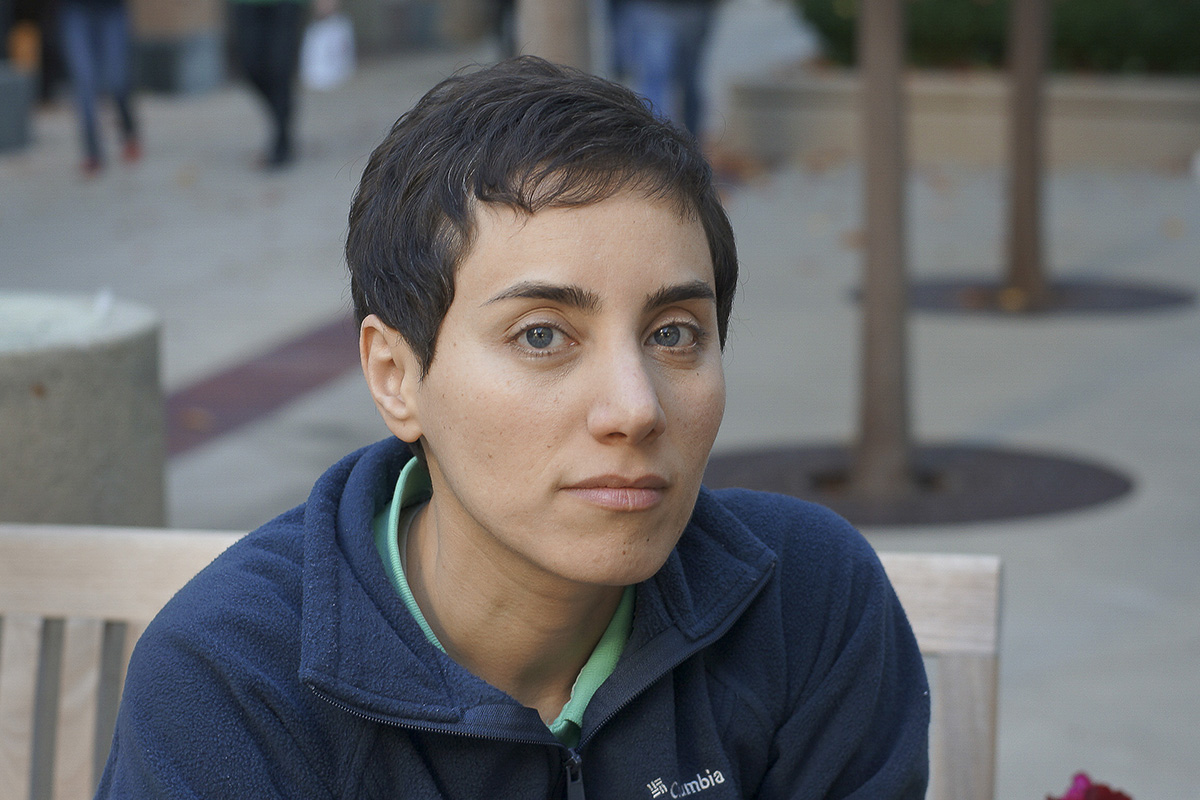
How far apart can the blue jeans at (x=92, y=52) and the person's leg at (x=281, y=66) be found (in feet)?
4.00

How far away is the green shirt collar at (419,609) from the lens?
1.90 meters

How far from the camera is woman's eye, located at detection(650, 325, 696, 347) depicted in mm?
1751

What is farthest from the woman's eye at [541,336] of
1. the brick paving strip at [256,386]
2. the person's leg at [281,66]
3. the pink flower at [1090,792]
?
the person's leg at [281,66]

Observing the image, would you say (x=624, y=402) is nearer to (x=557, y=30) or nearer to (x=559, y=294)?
(x=559, y=294)

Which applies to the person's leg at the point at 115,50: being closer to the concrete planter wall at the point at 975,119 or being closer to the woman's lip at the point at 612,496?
the concrete planter wall at the point at 975,119

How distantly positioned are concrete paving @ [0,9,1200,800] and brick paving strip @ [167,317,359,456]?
0.10 m

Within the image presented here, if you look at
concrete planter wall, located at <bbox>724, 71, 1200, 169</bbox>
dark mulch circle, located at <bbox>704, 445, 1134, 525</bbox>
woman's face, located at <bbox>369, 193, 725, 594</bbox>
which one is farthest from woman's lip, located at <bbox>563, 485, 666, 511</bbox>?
concrete planter wall, located at <bbox>724, 71, 1200, 169</bbox>

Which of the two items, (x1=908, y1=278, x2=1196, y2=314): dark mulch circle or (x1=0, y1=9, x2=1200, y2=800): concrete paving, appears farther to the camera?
(x1=908, y1=278, x2=1196, y2=314): dark mulch circle

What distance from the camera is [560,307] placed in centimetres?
169

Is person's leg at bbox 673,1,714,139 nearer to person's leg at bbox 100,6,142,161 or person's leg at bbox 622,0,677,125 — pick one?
person's leg at bbox 622,0,677,125

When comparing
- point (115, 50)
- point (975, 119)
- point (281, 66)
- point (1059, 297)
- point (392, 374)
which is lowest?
point (975, 119)

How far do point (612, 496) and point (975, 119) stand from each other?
1258 centimetres

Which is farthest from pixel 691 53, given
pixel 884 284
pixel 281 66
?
pixel 884 284

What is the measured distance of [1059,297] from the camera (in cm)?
884
